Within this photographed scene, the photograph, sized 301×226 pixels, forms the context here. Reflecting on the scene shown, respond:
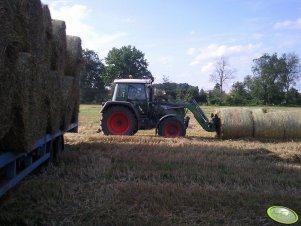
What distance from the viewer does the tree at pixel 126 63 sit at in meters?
84.9

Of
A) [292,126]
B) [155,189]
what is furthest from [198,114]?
Result: [155,189]

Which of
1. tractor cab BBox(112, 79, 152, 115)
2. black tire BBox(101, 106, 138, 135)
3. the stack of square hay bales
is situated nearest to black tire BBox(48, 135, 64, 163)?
the stack of square hay bales

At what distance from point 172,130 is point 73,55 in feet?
18.0

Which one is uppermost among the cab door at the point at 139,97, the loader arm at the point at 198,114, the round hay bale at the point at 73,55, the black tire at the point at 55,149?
the round hay bale at the point at 73,55

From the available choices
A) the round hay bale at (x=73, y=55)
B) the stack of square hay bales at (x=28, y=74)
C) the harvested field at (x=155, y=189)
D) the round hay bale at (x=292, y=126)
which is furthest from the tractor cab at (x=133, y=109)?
the stack of square hay bales at (x=28, y=74)

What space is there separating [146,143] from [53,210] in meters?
6.34

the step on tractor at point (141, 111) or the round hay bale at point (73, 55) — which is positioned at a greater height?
the round hay bale at point (73, 55)

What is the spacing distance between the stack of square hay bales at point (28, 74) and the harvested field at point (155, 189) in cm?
81

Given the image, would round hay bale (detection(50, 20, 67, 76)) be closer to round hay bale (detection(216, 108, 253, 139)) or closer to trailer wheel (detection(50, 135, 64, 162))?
trailer wheel (detection(50, 135, 64, 162))

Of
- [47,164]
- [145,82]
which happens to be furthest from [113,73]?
[47,164]

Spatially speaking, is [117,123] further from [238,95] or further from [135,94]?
[238,95]

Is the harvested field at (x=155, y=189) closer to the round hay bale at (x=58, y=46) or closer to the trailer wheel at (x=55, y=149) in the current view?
the trailer wheel at (x=55, y=149)

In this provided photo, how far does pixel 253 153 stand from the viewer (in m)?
10.8

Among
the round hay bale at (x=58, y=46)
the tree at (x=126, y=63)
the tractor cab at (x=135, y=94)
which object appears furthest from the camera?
the tree at (x=126, y=63)
